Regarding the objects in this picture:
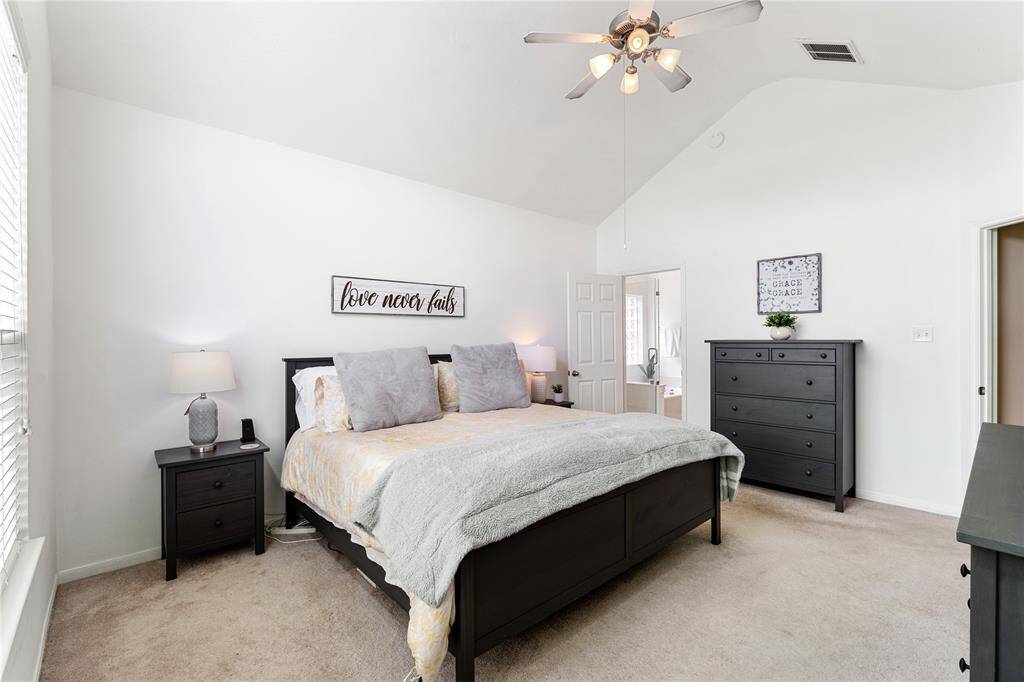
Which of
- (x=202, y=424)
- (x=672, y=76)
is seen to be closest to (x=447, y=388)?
(x=202, y=424)

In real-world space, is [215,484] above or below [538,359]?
below

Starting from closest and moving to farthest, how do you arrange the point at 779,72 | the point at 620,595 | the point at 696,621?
1. the point at 696,621
2. the point at 620,595
3. the point at 779,72

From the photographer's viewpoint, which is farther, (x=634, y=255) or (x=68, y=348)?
(x=634, y=255)

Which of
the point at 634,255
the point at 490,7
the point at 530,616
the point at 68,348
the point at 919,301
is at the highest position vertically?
the point at 490,7

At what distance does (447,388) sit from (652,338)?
16.2 feet

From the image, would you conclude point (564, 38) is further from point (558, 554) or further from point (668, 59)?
point (558, 554)

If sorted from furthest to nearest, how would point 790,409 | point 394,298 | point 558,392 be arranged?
1. point 558,392
2. point 394,298
3. point 790,409

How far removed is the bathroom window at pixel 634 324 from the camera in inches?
304

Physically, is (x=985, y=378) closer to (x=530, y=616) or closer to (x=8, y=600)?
(x=530, y=616)

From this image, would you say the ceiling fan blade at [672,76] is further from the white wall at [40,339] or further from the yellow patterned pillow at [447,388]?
the white wall at [40,339]

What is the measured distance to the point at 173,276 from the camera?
2.90 meters

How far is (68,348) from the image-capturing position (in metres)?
2.56

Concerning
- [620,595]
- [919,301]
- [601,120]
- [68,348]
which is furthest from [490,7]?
[919,301]

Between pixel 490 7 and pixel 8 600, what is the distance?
10.5 ft
